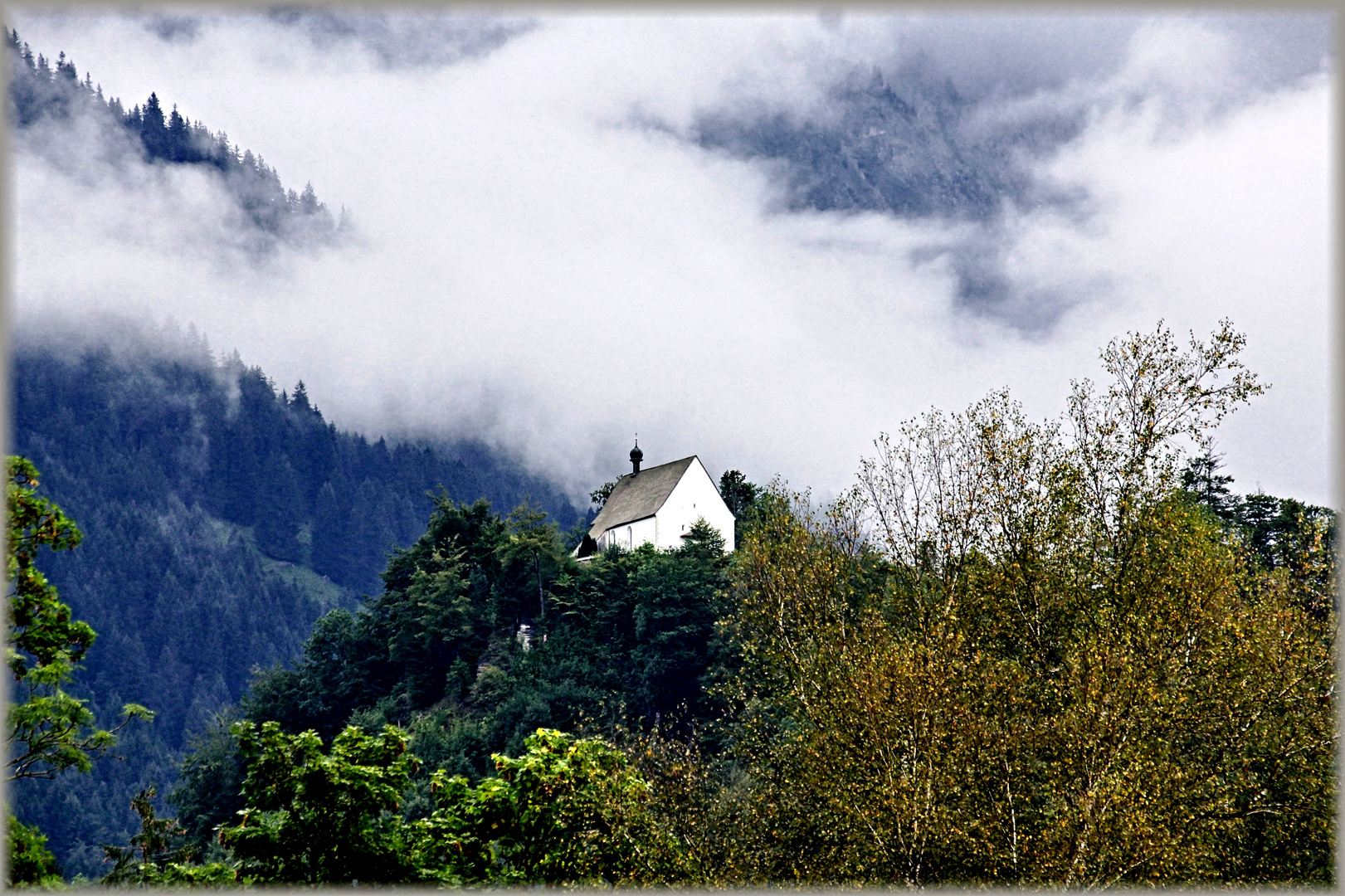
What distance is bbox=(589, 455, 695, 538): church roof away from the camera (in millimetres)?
73625

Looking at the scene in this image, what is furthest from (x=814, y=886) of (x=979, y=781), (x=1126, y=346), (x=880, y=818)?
(x=1126, y=346)

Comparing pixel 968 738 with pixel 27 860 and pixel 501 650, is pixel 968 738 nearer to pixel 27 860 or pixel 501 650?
pixel 27 860

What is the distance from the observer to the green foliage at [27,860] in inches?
514

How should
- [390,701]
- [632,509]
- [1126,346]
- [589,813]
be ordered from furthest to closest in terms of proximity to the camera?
[632,509]
[390,701]
[1126,346]
[589,813]

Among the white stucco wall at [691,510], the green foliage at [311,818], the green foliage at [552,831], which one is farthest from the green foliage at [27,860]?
the white stucco wall at [691,510]

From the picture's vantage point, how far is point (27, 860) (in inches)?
528

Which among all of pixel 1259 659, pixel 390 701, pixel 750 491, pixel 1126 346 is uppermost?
pixel 750 491

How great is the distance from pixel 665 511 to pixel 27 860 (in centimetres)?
5953

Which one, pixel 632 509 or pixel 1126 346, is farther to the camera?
pixel 632 509

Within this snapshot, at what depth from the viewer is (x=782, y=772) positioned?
18.6 metres

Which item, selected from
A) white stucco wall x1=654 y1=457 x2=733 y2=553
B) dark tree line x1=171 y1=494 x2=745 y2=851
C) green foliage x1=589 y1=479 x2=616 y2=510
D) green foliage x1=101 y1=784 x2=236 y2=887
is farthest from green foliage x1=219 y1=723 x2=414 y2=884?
Answer: green foliage x1=589 y1=479 x2=616 y2=510

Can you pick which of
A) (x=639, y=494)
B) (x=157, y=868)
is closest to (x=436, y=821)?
(x=157, y=868)

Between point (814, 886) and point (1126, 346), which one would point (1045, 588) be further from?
Result: point (814, 886)

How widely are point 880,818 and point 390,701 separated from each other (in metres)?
58.5
